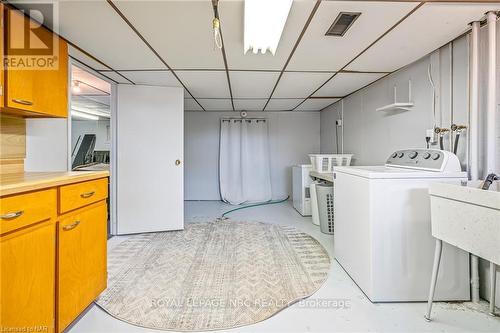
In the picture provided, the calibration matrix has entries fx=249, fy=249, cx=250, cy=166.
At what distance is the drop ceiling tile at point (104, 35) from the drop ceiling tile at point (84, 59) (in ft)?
0.33

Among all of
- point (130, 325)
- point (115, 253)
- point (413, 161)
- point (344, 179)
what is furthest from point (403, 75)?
point (115, 253)

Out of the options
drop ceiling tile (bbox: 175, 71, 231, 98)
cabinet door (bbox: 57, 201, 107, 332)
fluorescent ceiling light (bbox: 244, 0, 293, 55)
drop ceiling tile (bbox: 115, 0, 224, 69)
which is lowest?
cabinet door (bbox: 57, 201, 107, 332)

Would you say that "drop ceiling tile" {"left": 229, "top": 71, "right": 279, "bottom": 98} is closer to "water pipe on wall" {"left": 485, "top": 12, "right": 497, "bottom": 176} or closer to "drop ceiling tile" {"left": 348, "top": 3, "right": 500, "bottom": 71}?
"drop ceiling tile" {"left": 348, "top": 3, "right": 500, "bottom": 71}

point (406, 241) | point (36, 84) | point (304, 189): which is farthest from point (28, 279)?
point (304, 189)

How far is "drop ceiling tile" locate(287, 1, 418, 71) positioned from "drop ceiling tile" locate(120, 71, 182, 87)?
1.42m

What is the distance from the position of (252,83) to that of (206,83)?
1.97ft

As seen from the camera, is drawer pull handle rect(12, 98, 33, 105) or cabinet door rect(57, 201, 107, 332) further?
drawer pull handle rect(12, 98, 33, 105)

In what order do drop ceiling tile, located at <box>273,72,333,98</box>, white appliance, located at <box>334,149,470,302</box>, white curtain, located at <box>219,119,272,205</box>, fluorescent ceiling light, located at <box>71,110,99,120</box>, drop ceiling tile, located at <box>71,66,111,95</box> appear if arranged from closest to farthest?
white appliance, located at <box>334,149,470,302</box> < drop ceiling tile, located at <box>273,72,333,98</box> < drop ceiling tile, located at <box>71,66,111,95</box> < white curtain, located at <box>219,119,272,205</box> < fluorescent ceiling light, located at <box>71,110,99,120</box>

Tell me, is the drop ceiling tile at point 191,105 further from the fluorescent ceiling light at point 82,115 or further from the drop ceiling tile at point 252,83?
the fluorescent ceiling light at point 82,115

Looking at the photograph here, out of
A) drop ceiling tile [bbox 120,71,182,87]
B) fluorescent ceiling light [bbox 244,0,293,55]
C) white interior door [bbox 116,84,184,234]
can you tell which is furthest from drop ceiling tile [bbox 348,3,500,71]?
white interior door [bbox 116,84,184,234]

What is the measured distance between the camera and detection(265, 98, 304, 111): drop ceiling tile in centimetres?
434

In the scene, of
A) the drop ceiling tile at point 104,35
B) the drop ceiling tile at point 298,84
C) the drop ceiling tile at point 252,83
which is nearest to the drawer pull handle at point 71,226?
the drop ceiling tile at point 104,35

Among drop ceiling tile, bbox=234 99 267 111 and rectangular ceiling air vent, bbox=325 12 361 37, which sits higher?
drop ceiling tile, bbox=234 99 267 111

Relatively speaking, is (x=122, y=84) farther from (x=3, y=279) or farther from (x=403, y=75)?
(x=403, y=75)
